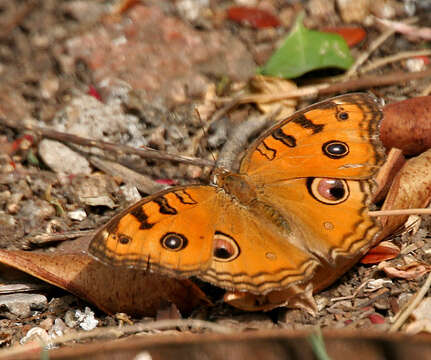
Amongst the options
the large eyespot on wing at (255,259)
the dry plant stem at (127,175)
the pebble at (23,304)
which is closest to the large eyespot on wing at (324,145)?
the large eyespot on wing at (255,259)

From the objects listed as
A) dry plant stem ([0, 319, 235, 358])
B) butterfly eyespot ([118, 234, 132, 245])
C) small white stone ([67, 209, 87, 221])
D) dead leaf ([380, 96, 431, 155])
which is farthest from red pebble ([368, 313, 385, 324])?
small white stone ([67, 209, 87, 221])

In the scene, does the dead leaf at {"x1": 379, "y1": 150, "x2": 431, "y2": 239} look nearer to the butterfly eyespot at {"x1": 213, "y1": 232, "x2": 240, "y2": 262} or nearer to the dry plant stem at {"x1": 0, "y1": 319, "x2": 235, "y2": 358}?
the butterfly eyespot at {"x1": 213, "y1": 232, "x2": 240, "y2": 262}

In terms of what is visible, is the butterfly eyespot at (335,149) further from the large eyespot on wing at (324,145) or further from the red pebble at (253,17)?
the red pebble at (253,17)

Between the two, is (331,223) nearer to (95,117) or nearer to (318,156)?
(318,156)

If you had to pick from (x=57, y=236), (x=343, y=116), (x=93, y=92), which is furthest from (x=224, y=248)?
(x=93, y=92)

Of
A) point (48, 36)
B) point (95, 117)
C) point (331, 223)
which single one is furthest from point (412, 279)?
point (48, 36)
